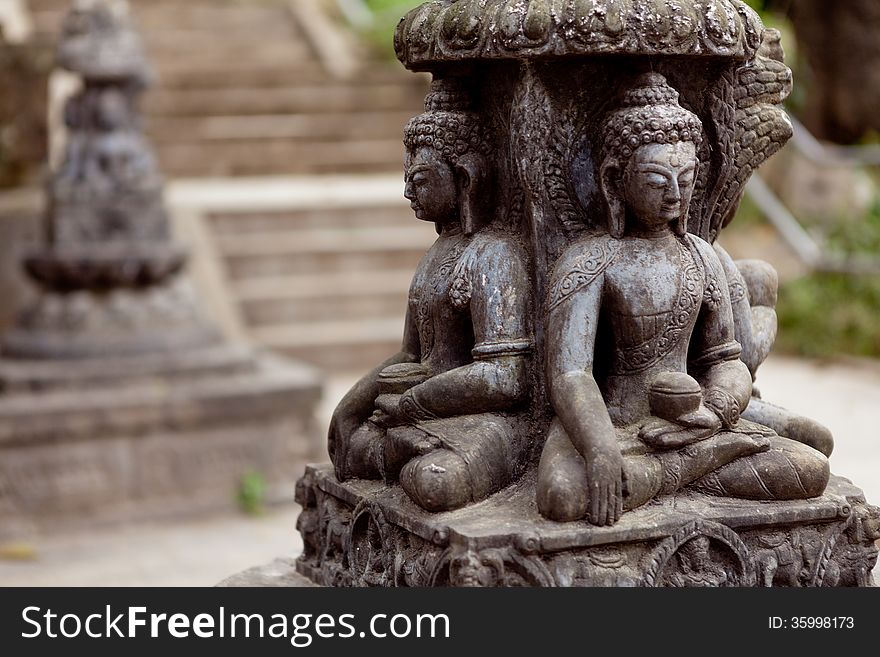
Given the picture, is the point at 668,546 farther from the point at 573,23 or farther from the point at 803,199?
the point at 803,199

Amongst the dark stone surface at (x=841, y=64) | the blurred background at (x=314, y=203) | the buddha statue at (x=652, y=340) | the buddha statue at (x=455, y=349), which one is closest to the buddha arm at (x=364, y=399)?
the buddha statue at (x=455, y=349)

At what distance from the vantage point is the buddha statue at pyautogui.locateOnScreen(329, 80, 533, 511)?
319 cm

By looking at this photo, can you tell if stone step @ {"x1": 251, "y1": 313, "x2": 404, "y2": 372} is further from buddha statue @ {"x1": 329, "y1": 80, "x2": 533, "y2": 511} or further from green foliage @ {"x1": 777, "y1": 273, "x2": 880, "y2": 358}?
buddha statue @ {"x1": 329, "y1": 80, "x2": 533, "y2": 511}

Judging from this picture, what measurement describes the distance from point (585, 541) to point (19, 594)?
1.30 m

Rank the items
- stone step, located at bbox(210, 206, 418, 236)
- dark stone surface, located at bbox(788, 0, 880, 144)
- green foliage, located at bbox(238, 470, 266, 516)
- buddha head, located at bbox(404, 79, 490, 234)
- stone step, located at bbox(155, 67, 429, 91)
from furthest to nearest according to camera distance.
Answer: stone step, located at bbox(155, 67, 429, 91) < dark stone surface, located at bbox(788, 0, 880, 144) < stone step, located at bbox(210, 206, 418, 236) < green foliage, located at bbox(238, 470, 266, 516) < buddha head, located at bbox(404, 79, 490, 234)

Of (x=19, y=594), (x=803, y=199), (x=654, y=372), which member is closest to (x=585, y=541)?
(x=654, y=372)

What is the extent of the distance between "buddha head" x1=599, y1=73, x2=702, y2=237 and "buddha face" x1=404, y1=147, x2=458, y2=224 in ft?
1.30

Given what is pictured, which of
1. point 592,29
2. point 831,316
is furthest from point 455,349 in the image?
point 831,316

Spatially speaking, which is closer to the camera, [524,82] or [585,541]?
[585,541]

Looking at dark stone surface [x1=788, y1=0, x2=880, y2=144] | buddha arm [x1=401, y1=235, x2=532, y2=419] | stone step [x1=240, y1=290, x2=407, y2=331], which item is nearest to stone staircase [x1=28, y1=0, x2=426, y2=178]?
stone step [x1=240, y1=290, x2=407, y2=331]

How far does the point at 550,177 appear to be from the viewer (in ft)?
10.8

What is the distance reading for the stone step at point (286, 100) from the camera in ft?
44.3

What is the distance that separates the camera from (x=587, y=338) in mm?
3139

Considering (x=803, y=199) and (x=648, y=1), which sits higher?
(x=803, y=199)
